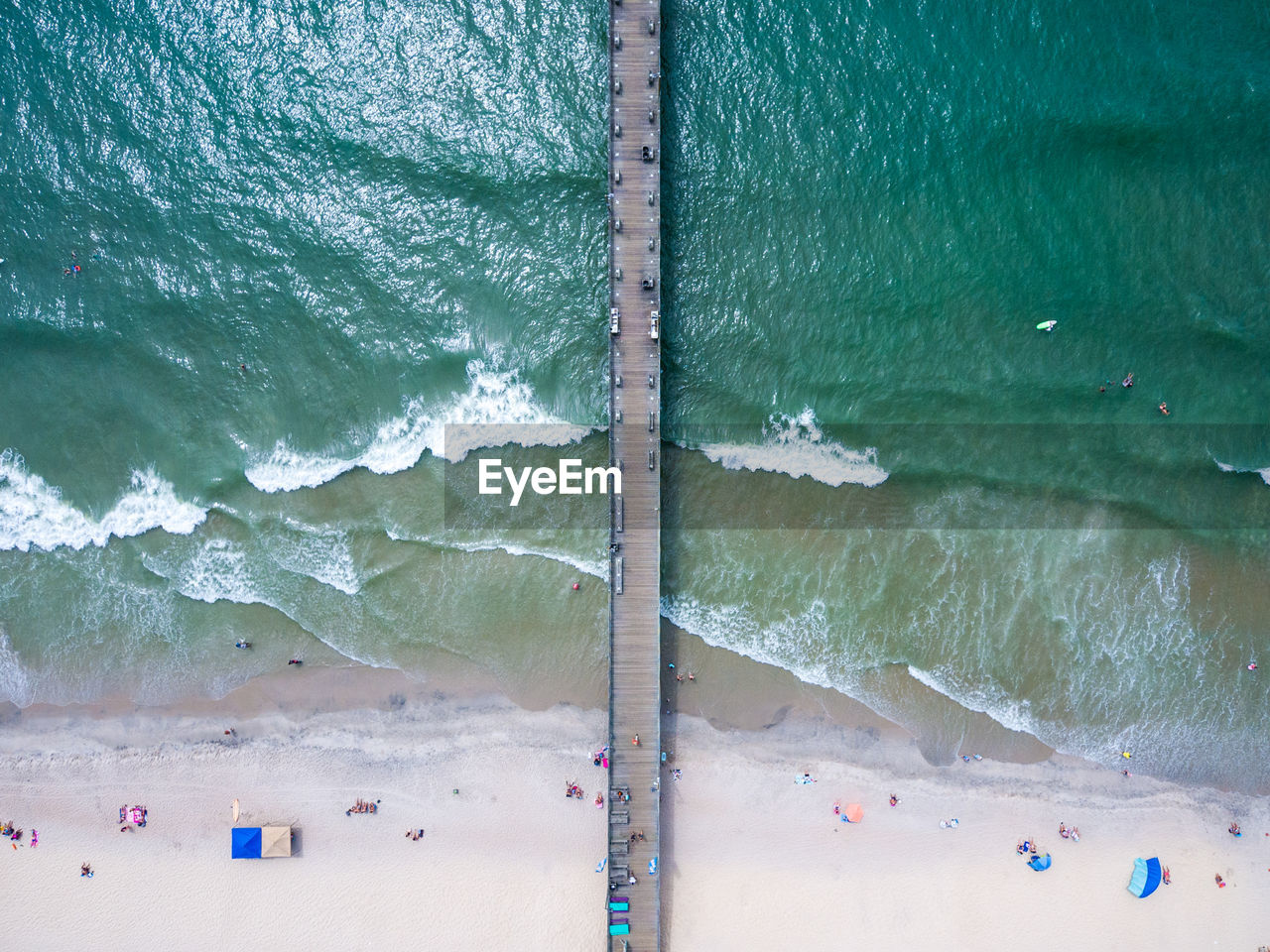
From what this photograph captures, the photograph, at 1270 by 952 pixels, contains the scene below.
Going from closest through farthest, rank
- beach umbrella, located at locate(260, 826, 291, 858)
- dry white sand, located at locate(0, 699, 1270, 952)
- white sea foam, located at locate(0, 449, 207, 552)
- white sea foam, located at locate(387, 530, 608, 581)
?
1. beach umbrella, located at locate(260, 826, 291, 858)
2. dry white sand, located at locate(0, 699, 1270, 952)
3. white sea foam, located at locate(387, 530, 608, 581)
4. white sea foam, located at locate(0, 449, 207, 552)

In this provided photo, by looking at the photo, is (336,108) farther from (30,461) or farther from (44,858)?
(44,858)

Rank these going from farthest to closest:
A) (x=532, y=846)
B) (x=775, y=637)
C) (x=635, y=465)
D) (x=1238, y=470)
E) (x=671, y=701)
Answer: (x=1238, y=470) → (x=775, y=637) → (x=671, y=701) → (x=532, y=846) → (x=635, y=465)

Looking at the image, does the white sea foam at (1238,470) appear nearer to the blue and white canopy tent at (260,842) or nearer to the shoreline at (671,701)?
the shoreline at (671,701)

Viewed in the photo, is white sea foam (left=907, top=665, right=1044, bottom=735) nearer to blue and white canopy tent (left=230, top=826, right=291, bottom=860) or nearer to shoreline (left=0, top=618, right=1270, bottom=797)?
shoreline (left=0, top=618, right=1270, bottom=797)

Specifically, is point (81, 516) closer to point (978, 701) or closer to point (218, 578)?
point (218, 578)

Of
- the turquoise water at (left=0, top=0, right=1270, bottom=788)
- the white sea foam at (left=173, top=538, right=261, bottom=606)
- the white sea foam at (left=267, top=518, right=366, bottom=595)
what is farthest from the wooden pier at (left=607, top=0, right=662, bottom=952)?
the white sea foam at (left=173, top=538, right=261, bottom=606)

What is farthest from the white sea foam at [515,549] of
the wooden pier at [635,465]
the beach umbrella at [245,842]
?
the beach umbrella at [245,842]

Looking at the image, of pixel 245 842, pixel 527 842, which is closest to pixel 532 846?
pixel 527 842
